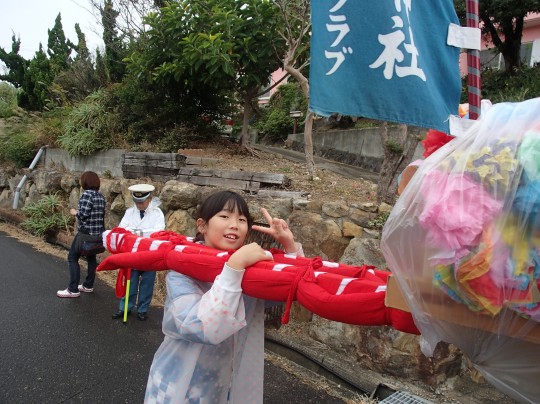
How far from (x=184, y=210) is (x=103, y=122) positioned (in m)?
4.16

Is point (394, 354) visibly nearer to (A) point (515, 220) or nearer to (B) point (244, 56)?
(A) point (515, 220)

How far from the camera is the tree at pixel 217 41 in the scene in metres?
6.22

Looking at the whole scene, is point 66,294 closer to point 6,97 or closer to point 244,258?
point 244,258

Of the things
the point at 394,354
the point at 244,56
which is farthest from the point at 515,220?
the point at 244,56

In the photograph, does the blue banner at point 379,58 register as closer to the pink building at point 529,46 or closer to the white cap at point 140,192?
the white cap at point 140,192

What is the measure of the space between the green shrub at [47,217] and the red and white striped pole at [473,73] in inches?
325

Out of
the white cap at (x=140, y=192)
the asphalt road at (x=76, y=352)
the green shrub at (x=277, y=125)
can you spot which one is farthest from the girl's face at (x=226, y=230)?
the green shrub at (x=277, y=125)

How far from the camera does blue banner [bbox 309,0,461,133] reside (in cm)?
142

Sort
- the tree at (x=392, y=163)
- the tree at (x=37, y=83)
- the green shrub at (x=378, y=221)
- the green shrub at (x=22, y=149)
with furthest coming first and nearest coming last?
1. the tree at (x=37, y=83)
2. the green shrub at (x=22, y=149)
3. the tree at (x=392, y=163)
4. the green shrub at (x=378, y=221)

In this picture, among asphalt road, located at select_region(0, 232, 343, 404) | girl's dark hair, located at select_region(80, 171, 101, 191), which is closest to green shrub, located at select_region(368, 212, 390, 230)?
asphalt road, located at select_region(0, 232, 343, 404)

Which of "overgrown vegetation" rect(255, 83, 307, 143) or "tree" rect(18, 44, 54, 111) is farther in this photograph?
"overgrown vegetation" rect(255, 83, 307, 143)

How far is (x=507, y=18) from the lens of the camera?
29.1 ft

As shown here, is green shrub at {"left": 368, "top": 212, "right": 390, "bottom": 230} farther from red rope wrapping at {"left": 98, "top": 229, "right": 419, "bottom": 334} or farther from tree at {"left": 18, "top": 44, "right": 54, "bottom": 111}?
tree at {"left": 18, "top": 44, "right": 54, "bottom": 111}

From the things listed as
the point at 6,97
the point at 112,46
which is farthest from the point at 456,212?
the point at 6,97
